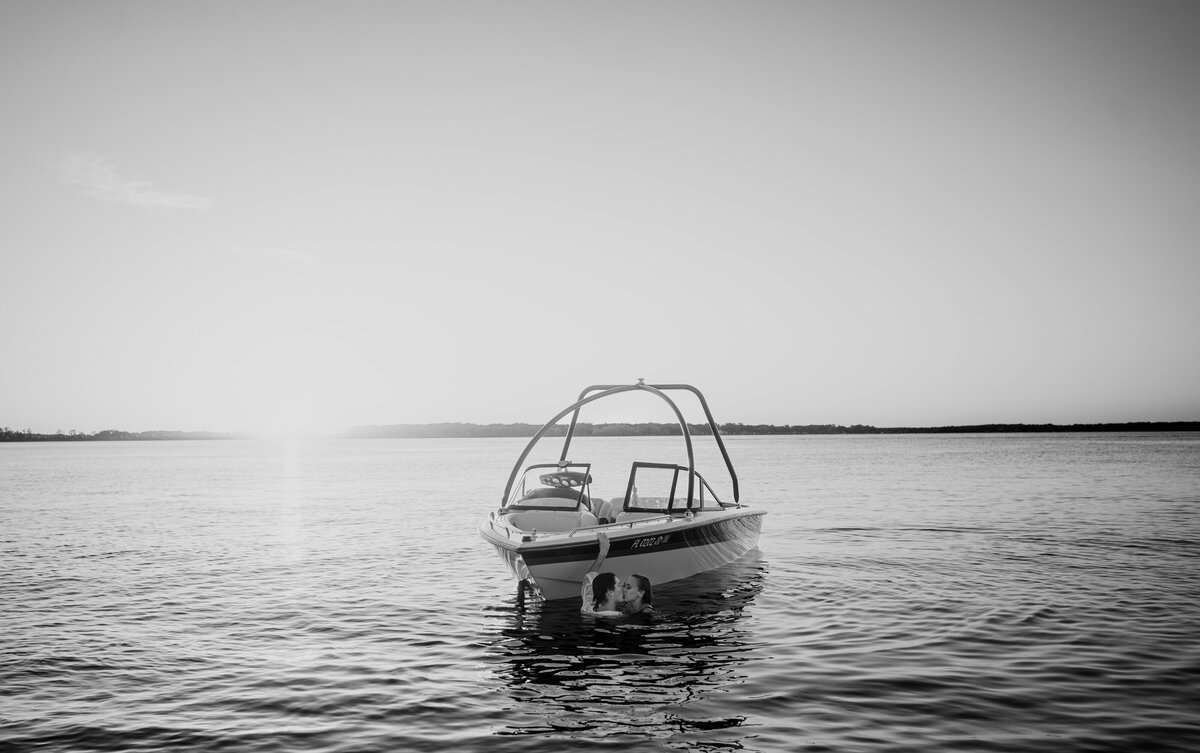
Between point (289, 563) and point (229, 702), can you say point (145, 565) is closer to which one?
point (289, 563)

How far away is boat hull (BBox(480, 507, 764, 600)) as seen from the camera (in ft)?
45.1

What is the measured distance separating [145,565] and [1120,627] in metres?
21.4

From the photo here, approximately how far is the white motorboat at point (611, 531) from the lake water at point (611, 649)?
0.72m

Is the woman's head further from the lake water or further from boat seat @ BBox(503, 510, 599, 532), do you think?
boat seat @ BBox(503, 510, 599, 532)

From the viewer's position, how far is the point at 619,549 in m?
14.2

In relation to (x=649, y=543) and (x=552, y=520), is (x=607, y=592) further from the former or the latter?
(x=552, y=520)

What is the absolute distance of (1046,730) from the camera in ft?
26.5

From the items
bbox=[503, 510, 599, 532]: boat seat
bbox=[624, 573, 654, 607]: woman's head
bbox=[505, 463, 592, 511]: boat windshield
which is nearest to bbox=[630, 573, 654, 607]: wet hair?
bbox=[624, 573, 654, 607]: woman's head

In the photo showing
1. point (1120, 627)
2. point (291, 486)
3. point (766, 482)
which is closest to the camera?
point (1120, 627)

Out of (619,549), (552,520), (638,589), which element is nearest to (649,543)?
(619,549)

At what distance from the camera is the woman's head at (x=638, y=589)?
1400 cm

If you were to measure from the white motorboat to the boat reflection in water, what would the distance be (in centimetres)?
79

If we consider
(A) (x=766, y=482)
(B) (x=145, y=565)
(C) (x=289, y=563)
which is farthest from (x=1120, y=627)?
(A) (x=766, y=482)

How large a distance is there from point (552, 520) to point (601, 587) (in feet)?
8.15
